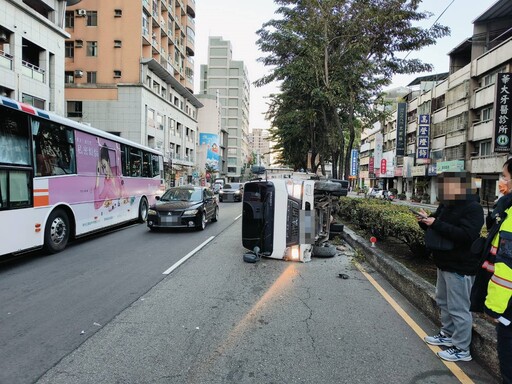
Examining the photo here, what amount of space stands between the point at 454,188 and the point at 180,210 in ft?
29.9

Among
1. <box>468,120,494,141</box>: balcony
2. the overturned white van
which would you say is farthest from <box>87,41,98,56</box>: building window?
<box>468,120,494,141</box>: balcony

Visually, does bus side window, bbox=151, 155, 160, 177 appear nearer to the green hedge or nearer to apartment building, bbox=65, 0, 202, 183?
the green hedge

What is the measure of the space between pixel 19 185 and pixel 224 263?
4302 mm

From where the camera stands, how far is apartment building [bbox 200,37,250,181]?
107 meters

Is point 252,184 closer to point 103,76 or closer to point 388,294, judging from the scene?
point 388,294

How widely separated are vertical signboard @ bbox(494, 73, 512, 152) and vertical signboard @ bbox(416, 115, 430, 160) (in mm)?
14887

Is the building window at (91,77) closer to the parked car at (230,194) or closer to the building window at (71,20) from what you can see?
the building window at (71,20)

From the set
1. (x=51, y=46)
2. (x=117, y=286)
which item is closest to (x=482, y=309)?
(x=117, y=286)

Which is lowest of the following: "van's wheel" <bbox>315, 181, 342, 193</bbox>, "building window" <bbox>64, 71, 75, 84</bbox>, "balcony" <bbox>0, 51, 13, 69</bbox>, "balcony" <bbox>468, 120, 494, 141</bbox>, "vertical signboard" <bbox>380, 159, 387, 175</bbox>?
"van's wheel" <bbox>315, 181, 342, 193</bbox>

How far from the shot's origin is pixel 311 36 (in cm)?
1447

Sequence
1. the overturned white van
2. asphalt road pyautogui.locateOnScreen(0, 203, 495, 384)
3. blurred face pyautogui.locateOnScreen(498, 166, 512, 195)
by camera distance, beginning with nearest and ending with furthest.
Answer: blurred face pyautogui.locateOnScreen(498, 166, 512, 195) < asphalt road pyautogui.locateOnScreen(0, 203, 495, 384) < the overturned white van

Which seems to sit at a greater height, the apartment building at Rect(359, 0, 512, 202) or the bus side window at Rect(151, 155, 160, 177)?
the apartment building at Rect(359, 0, 512, 202)

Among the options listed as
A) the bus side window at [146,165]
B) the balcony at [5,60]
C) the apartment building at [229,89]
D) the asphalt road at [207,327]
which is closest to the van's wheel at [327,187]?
the asphalt road at [207,327]

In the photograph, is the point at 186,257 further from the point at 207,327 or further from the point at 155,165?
the point at 155,165
